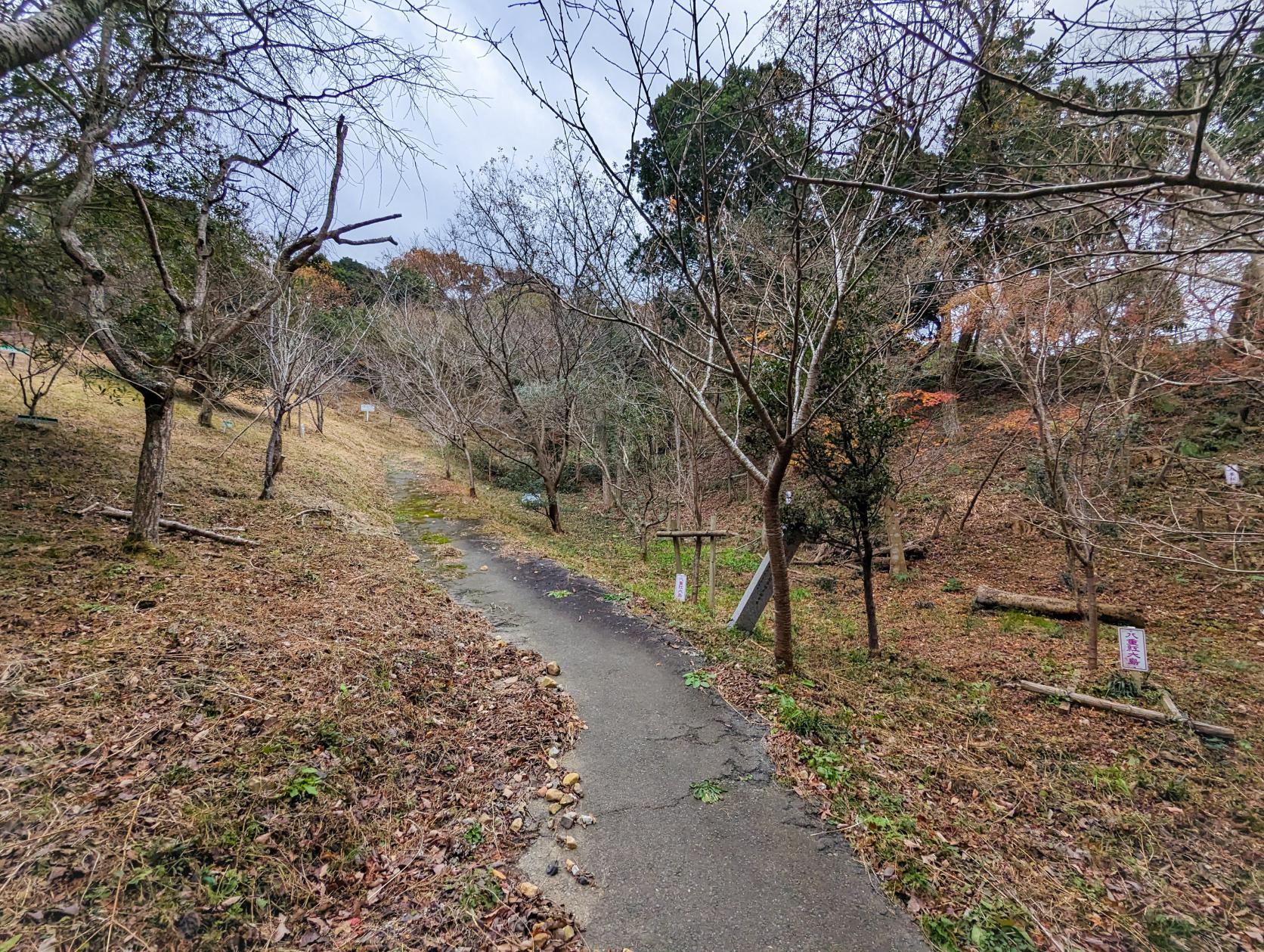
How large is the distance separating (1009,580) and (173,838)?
1120 centimetres

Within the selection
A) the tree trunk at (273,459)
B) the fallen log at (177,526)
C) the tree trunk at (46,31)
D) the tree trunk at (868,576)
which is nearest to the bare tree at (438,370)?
the tree trunk at (273,459)

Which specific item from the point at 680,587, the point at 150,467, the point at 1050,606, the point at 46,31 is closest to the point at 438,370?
the point at 150,467

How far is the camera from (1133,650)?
4309 mm

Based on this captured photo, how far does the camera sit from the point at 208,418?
13.5m

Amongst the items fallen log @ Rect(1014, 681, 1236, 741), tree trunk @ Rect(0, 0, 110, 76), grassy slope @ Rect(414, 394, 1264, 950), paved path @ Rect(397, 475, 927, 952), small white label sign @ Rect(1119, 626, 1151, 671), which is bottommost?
paved path @ Rect(397, 475, 927, 952)

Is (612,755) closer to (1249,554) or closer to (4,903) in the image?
(4,903)

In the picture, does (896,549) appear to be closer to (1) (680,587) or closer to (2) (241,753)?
(1) (680,587)

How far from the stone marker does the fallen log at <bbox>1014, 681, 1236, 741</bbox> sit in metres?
2.78

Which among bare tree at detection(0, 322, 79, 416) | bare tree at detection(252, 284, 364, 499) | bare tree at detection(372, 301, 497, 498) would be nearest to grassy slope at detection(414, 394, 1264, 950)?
bare tree at detection(0, 322, 79, 416)

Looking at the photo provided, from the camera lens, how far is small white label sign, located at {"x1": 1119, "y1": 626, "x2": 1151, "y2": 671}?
4270mm

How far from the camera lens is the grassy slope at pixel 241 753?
1973 mm

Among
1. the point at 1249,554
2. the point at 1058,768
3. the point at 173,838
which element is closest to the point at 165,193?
the point at 173,838

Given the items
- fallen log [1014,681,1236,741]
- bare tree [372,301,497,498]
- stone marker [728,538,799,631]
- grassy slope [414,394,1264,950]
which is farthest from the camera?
bare tree [372,301,497,498]

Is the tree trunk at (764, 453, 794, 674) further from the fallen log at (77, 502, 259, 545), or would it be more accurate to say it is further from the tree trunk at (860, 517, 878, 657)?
the fallen log at (77, 502, 259, 545)
